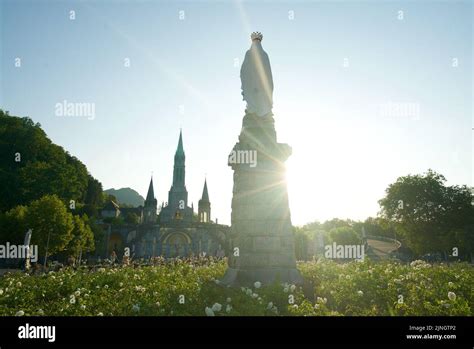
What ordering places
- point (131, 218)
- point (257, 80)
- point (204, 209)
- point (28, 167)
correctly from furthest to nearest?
point (204, 209) → point (131, 218) → point (28, 167) → point (257, 80)

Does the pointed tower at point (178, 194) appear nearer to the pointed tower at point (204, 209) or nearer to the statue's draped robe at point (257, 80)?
the pointed tower at point (204, 209)

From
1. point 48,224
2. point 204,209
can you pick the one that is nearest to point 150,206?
point 204,209

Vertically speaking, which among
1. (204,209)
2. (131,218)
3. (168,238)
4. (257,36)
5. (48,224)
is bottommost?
(168,238)

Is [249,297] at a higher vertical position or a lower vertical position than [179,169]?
lower

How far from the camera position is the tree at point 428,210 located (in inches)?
1451

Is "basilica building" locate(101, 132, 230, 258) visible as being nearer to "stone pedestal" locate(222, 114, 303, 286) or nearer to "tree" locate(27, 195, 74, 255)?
"tree" locate(27, 195, 74, 255)

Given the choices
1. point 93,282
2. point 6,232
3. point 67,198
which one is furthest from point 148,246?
point 93,282

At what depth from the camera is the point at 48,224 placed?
1087 inches

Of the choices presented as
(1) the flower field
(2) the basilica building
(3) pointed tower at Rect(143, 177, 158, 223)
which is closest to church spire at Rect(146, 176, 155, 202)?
(3) pointed tower at Rect(143, 177, 158, 223)

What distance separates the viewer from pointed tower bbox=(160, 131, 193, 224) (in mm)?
83156

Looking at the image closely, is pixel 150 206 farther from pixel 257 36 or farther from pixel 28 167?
pixel 257 36

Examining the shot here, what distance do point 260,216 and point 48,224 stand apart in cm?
2615
